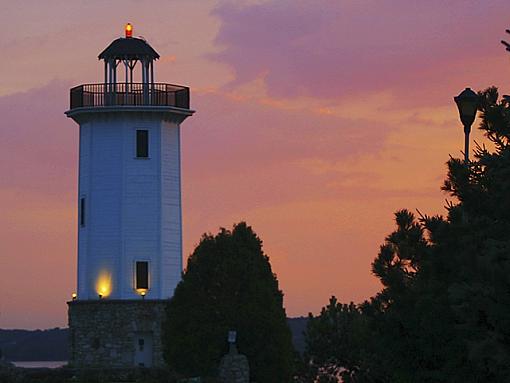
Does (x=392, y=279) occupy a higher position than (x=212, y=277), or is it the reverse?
(x=212, y=277)

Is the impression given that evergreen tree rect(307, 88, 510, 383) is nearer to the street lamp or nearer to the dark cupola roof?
the street lamp

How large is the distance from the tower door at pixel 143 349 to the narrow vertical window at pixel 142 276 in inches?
79.2

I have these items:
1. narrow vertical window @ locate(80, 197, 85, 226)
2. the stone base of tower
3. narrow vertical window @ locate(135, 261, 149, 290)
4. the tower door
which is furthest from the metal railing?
the tower door

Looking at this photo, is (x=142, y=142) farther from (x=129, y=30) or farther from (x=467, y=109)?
(x=467, y=109)

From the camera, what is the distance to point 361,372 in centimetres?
4403

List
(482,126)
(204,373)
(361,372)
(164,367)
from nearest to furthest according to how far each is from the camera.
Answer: (482,126) < (361,372) < (204,373) < (164,367)

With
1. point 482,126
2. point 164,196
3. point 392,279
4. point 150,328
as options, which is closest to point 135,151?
point 164,196

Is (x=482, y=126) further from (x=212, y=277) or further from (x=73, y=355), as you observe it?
(x=73, y=355)

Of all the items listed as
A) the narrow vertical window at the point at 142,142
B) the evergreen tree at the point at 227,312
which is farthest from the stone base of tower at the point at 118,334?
the narrow vertical window at the point at 142,142

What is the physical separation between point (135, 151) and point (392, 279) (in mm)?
34147

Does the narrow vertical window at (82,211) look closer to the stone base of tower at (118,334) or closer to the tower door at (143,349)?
the stone base of tower at (118,334)

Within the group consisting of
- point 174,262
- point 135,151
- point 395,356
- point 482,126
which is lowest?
point 395,356

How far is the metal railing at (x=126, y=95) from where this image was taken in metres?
62.1

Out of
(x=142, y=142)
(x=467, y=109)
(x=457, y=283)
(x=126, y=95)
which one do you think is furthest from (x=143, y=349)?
(x=457, y=283)
